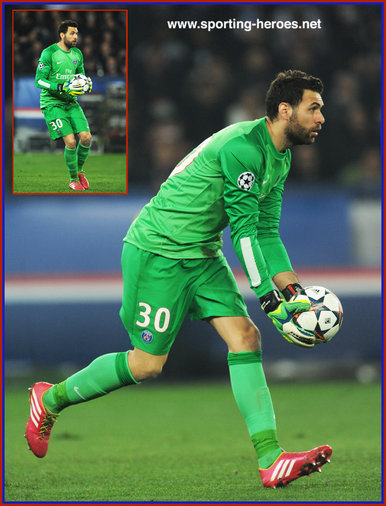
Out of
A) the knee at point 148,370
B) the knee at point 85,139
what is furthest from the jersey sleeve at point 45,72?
the knee at point 148,370

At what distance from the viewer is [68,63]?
18.9ft

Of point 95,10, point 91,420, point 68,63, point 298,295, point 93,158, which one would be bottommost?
point 91,420

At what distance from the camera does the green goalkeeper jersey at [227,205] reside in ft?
16.0

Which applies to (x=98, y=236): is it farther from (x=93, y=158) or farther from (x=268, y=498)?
(x=268, y=498)

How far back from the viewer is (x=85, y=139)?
5.79m

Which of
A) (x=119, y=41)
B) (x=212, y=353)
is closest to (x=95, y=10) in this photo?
(x=119, y=41)

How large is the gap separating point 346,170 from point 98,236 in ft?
10.3

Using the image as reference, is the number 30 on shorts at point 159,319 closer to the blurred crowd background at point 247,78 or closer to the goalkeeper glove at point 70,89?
the goalkeeper glove at point 70,89

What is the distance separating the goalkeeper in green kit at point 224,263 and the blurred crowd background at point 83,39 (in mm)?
1063

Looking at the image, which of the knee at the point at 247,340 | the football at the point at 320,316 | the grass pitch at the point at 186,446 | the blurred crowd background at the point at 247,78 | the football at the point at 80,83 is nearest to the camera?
the football at the point at 320,316

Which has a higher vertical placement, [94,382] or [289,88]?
[289,88]

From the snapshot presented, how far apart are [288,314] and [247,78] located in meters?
6.72

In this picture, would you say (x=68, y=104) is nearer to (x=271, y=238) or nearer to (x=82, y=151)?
(x=82, y=151)

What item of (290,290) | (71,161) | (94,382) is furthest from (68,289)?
(290,290)
